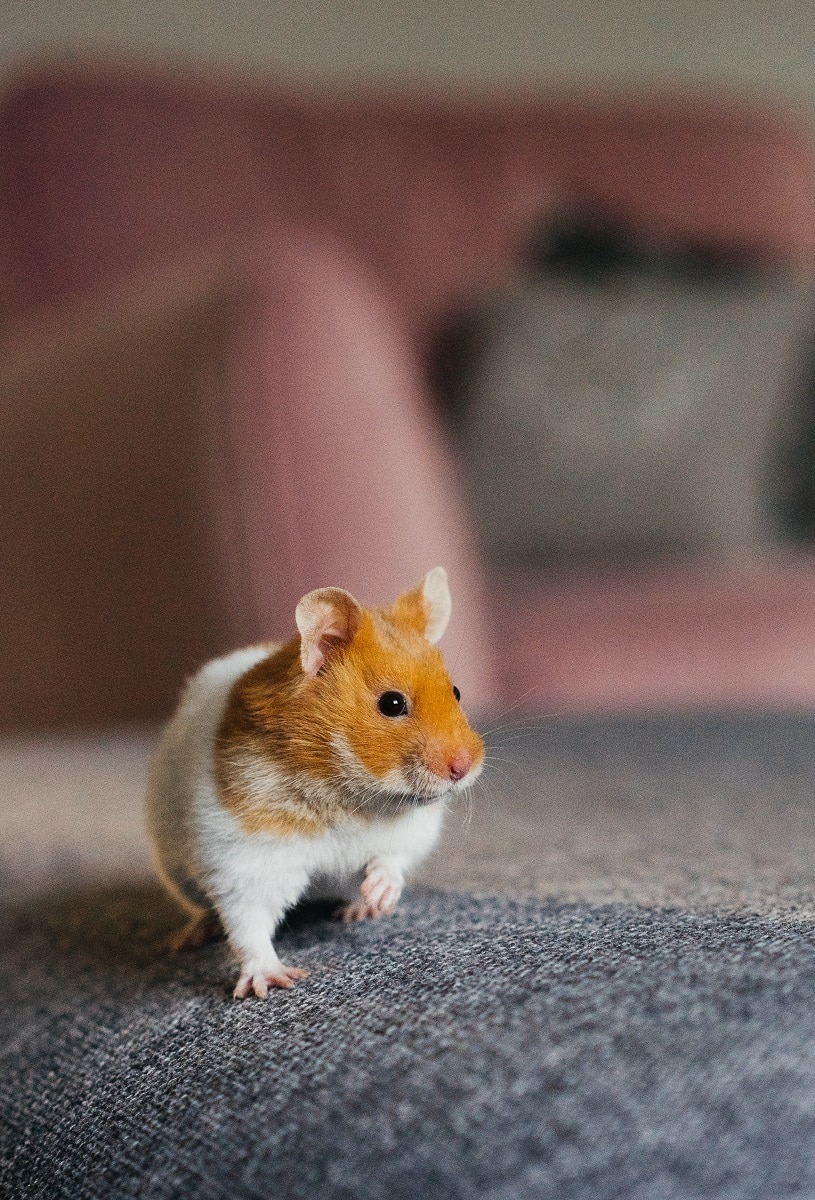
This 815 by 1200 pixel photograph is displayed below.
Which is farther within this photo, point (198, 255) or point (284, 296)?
point (198, 255)

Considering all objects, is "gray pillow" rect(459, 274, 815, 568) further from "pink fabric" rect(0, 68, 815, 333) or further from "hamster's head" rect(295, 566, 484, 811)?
"hamster's head" rect(295, 566, 484, 811)

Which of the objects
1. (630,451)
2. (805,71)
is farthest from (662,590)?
(805,71)

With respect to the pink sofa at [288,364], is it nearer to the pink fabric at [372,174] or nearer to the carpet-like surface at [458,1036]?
the pink fabric at [372,174]

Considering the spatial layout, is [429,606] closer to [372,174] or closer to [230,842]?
[230,842]

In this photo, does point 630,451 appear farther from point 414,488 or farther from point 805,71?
point 805,71

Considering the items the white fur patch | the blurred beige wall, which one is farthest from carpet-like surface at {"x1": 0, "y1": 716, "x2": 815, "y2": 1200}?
the blurred beige wall

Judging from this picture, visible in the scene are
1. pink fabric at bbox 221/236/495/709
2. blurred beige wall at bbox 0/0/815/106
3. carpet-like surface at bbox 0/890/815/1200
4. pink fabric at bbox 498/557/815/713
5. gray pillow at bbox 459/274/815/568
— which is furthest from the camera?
blurred beige wall at bbox 0/0/815/106
